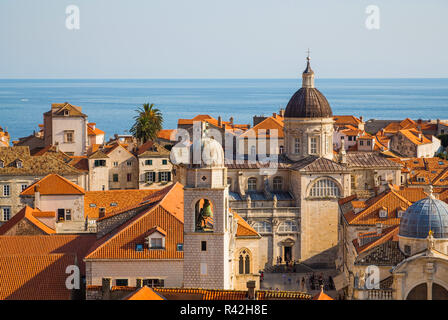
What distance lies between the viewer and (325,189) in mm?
65188

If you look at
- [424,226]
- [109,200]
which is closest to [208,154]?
[424,226]

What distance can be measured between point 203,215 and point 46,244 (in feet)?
32.0

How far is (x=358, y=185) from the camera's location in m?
69.2

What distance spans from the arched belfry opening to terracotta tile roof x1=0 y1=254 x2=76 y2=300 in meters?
6.03

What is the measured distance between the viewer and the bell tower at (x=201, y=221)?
35531mm

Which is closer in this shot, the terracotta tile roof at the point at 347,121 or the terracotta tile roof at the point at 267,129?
the terracotta tile roof at the point at 267,129

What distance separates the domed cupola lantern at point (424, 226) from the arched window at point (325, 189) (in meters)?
24.1

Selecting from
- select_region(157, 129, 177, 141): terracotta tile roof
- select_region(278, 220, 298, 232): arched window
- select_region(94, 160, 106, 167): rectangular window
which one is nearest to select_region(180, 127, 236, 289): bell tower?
select_region(278, 220, 298, 232): arched window

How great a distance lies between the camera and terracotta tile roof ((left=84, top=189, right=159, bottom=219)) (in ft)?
194

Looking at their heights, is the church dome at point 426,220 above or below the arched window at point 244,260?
above

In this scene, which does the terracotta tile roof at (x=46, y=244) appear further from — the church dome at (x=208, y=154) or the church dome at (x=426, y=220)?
the church dome at (x=426, y=220)

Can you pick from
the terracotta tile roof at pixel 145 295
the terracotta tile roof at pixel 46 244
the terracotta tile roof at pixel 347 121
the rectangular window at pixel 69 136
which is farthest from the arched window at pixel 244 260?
the terracotta tile roof at pixel 347 121
